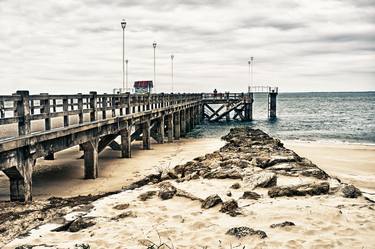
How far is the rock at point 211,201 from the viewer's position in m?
7.45

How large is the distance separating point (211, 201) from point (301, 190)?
6.69 feet

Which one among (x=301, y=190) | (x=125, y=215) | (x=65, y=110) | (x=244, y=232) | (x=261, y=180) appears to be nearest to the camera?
(x=244, y=232)

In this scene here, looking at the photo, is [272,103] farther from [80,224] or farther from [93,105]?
[80,224]

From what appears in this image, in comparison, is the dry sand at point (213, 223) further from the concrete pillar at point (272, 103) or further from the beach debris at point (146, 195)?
the concrete pillar at point (272, 103)

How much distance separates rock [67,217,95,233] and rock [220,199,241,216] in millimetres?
2307

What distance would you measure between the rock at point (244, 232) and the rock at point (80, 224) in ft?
7.78

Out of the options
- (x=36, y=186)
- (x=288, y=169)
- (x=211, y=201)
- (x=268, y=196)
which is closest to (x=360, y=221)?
(x=268, y=196)

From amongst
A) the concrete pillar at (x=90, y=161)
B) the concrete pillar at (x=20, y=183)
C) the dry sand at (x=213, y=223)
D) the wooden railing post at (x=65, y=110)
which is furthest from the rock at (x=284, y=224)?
the concrete pillar at (x=90, y=161)

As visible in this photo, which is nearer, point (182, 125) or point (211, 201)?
point (211, 201)

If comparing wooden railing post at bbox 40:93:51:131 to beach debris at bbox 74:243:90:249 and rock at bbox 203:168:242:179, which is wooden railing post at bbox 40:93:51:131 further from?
beach debris at bbox 74:243:90:249

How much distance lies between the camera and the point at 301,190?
8211mm

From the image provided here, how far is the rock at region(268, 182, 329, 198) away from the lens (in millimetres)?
8062

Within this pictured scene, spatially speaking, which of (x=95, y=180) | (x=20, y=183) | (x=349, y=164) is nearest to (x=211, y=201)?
(x=20, y=183)

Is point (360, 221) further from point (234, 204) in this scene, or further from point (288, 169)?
point (288, 169)
